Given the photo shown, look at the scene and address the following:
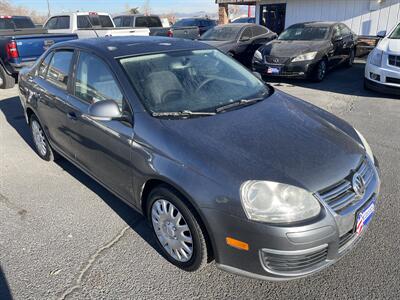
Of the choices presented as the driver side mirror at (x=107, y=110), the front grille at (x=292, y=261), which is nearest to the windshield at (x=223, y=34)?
the driver side mirror at (x=107, y=110)

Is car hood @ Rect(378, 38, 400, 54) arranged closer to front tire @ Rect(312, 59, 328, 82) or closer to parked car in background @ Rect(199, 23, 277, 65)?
front tire @ Rect(312, 59, 328, 82)

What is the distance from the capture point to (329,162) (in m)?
2.28

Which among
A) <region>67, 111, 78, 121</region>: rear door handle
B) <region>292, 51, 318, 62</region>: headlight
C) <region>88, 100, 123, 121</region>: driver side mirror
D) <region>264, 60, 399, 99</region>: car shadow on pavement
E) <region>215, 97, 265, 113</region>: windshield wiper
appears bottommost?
<region>264, 60, 399, 99</region>: car shadow on pavement

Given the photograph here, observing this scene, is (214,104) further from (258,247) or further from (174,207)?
(258,247)

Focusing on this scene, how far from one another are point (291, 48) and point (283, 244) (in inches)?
307

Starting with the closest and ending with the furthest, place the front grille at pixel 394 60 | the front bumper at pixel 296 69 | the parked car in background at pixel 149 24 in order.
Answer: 1. the front grille at pixel 394 60
2. the front bumper at pixel 296 69
3. the parked car in background at pixel 149 24

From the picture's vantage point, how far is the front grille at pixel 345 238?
2.16 metres

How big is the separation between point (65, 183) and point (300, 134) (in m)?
2.72

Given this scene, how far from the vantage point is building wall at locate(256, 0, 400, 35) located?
42.2 ft

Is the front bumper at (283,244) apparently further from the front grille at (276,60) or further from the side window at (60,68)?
the front grille at (276,60)

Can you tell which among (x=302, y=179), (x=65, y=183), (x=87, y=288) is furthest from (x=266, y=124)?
(x=65, y=183)

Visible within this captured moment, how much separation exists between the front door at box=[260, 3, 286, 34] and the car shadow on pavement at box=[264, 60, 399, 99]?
636 centimetres

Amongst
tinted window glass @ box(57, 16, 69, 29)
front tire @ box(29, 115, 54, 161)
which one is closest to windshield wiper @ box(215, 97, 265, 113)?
front tire @ box(29, 115, 54, 161)

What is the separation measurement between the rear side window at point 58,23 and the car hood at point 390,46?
9970 mm
